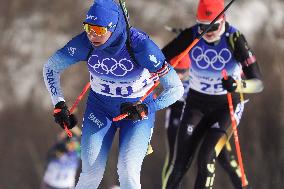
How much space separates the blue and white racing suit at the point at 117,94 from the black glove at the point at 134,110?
0.09 meters

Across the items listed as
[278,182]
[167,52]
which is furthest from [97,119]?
[278,182]

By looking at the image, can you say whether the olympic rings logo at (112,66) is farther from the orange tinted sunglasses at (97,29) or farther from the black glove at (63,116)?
the black glove at (63,116)

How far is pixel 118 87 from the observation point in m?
7.43

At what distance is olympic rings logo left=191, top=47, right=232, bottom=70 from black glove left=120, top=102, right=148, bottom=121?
1.81m

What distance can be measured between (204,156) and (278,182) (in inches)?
347

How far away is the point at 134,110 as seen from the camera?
23.2 ft

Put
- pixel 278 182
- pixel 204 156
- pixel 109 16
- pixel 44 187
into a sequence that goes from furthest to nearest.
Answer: pixel 278 182 < pixel 44 187 < pixel 204 156 < pixel 109 16

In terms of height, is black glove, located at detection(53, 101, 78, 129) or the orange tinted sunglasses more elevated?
the orange tinted sunglasses

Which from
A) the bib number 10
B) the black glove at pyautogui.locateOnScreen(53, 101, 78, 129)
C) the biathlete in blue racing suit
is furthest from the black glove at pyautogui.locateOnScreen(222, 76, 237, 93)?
the black glove at pyautogui.locateOnScreen(53, 101, 78, 129)

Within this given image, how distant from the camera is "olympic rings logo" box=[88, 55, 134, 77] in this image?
23.9 ft

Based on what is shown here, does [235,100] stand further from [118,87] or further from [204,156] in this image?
[118,87]

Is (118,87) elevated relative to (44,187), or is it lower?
elevated

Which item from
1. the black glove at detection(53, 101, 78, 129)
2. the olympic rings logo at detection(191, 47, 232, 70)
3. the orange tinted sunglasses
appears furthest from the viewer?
the olympic rings logo at detection(191, 47, 232, 70)

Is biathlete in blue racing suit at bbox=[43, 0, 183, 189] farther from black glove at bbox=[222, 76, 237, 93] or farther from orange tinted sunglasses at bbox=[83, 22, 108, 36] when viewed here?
black glove at bbox=[222, 76, 237, 93]
